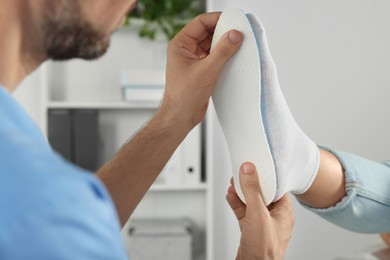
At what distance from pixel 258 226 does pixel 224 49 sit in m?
0.28

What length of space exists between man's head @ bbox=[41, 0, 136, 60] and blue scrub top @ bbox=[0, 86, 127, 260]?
0.94 ft

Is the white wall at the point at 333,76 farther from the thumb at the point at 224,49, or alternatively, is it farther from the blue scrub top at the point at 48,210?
the blue scrub top at the point at 48,210

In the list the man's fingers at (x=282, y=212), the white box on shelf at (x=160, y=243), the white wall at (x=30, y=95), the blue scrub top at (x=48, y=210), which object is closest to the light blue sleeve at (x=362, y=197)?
the man's fingers at (x=282, y=212)

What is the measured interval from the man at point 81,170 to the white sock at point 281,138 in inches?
1.6

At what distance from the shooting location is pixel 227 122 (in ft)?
3.05

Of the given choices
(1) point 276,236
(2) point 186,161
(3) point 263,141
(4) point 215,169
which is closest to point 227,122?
(3) point 263,141

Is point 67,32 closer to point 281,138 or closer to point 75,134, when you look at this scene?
point 281,138

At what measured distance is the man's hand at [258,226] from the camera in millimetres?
860

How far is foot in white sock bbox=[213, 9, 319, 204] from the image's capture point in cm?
85

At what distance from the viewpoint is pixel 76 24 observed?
2.31 ft

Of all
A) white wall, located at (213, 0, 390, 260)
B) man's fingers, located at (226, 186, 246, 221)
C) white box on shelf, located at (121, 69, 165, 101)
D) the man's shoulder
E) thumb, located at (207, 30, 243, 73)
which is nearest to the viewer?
the man's shoulder

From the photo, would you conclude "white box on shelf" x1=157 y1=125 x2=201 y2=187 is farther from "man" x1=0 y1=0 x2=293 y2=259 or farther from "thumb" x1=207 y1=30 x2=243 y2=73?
"thumb" x1=207 y1=30 x2=243 y2=73

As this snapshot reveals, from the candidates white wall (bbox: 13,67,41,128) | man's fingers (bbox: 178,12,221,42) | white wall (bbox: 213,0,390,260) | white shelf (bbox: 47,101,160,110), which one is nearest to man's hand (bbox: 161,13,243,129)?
man's fingers (bbox: 178,12,221,42)

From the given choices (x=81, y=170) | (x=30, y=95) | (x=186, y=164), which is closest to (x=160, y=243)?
(x=186, y=164)
